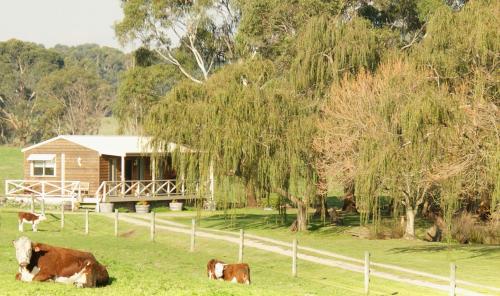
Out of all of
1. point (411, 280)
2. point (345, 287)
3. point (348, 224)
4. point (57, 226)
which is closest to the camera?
point (345, 287)

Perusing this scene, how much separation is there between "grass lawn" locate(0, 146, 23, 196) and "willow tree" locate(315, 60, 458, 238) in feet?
135

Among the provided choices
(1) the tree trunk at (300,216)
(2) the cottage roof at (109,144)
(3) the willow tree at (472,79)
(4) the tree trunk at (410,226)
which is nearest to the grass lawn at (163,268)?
(3) the willow tree at (472,79)

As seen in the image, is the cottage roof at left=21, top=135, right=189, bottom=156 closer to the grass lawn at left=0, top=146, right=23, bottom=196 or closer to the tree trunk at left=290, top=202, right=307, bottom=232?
the tree trunk at left=290, top=202, right=307, bottom=232

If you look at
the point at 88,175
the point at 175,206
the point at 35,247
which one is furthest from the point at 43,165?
the point at 35,247

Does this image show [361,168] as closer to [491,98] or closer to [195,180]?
[491,98]

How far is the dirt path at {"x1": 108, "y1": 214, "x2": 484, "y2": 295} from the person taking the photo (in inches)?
894

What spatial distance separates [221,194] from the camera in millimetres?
34562

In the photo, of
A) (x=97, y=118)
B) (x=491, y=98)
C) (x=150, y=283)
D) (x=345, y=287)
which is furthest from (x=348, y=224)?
(x=97, y=118)

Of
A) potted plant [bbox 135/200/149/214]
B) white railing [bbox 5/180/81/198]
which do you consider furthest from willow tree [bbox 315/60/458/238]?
white railing [bbox 5/180/81/198]

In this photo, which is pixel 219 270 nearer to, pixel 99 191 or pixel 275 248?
pixel 275 248

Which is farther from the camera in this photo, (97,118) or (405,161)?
(97,118)

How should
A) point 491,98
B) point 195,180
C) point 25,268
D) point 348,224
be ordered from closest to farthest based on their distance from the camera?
point 25,268 → point 491,98 → point 195,180 → point 348,224

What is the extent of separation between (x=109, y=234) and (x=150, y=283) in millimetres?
19706

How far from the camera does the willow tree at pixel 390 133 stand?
981 inches
